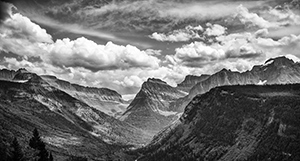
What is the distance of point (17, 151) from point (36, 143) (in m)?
8.77

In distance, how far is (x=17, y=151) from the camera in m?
98.9

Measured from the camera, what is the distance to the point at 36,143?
351 feet

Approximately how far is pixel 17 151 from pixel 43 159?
9075 millimetres

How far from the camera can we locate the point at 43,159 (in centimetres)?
10225

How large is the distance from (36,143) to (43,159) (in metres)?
7.85

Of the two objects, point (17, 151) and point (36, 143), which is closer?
point (17, 151)
